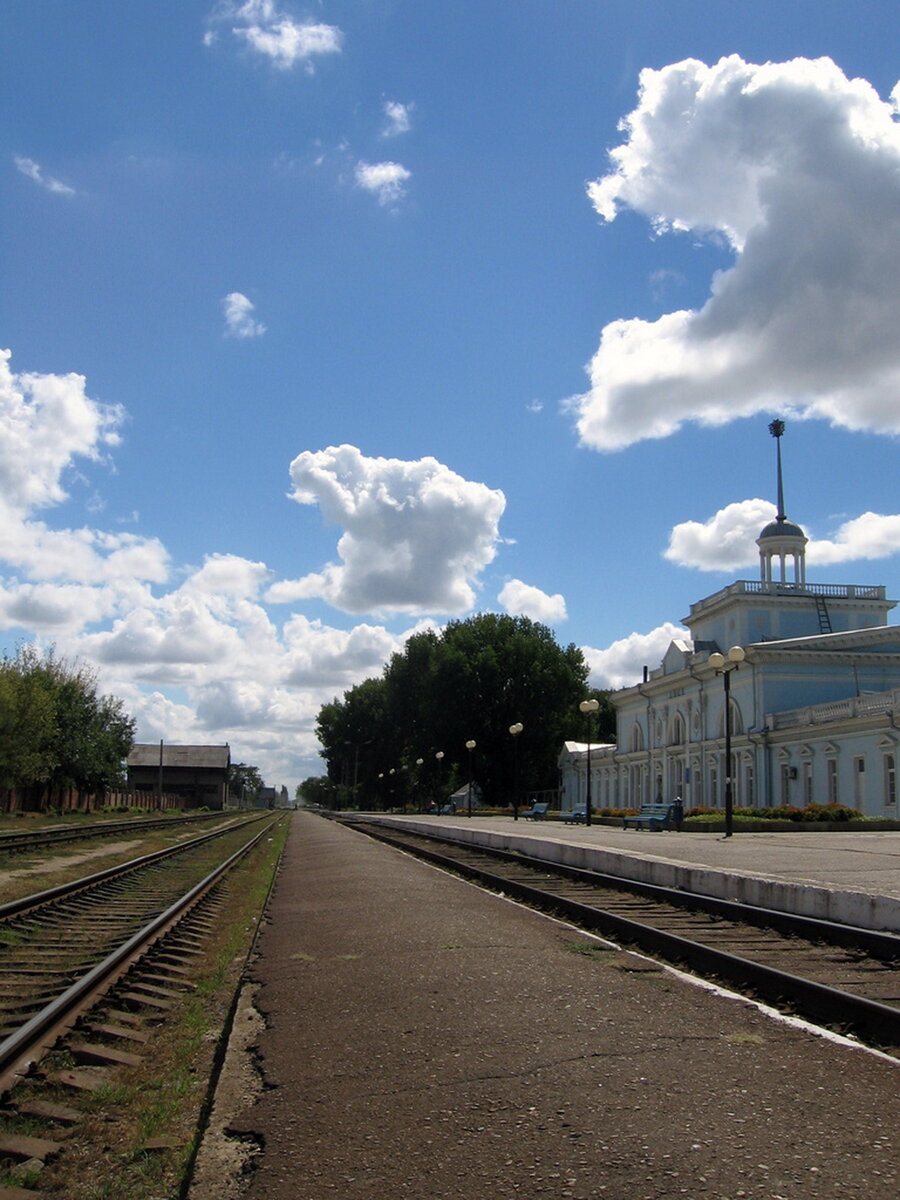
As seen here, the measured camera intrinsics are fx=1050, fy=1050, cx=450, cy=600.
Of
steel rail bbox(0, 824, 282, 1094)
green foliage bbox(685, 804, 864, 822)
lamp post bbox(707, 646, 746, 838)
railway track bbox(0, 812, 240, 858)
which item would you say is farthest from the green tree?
steel rail bbox(0, 824, 282, 1094)

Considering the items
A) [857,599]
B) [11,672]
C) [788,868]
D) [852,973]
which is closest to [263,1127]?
[852,973]

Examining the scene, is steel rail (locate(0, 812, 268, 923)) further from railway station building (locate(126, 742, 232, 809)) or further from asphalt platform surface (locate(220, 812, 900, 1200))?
railway station building (locate(126, 742, 232, 809))

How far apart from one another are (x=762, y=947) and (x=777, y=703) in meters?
47.4

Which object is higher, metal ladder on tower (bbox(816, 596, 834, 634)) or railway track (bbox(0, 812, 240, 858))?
metal ladder on tower (bbox(816, 596, 834, 634))

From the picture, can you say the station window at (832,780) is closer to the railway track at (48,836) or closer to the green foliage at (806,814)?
the green foliage at (806,814)

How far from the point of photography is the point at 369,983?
766cm

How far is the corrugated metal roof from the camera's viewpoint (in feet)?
399

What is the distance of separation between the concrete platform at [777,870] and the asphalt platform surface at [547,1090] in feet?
9.50

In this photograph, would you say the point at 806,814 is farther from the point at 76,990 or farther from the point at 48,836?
the point at 76,990

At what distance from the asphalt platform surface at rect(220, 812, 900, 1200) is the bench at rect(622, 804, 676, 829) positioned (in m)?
28.2

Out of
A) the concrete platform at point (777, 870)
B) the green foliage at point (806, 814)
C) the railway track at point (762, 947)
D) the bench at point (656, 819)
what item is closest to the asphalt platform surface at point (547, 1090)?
the railway track at point (762, 947)

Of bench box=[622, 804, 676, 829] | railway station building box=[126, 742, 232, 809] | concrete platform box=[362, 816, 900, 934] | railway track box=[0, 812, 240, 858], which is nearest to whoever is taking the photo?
concrete platform box=[362, 816, 900, 934]

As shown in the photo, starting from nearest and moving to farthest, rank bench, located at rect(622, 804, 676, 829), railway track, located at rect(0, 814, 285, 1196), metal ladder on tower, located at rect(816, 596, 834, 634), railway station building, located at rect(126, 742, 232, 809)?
1. railway track, located at rect(0, 814, 285, 1196)
2. bench, located at rect(622, 804, 676, 829)
3. metal ladder on tower, located at rect(816, 596, 834, 634)
4. railway station building, located at rect(126, 742, 232, 809)

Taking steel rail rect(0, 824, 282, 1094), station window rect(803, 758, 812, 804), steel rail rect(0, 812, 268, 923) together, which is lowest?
steel rail rect(0, 812, 268, 923)
